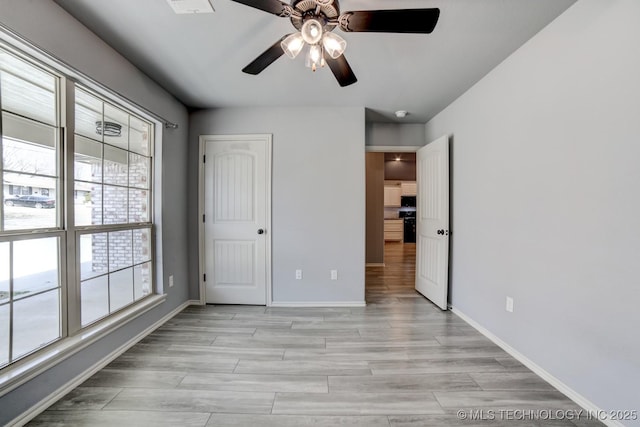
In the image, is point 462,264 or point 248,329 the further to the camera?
point 462,264

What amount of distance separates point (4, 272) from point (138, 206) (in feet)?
3.86

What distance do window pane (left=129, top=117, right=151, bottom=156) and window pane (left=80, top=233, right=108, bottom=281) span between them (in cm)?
91

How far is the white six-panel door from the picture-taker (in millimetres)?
3096

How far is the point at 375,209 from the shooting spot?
5414mm

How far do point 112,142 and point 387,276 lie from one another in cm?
415

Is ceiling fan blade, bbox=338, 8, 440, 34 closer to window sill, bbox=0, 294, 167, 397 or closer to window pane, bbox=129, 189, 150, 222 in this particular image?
window pane, bbox=129, 189, 150, 222

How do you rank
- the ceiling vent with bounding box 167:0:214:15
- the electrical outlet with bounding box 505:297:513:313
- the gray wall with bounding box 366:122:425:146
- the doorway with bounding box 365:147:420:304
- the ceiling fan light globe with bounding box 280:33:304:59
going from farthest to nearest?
the doorway with bounding box 365:147:420:304 → the gray wall with bounding box 366:122:425:146 → the electrical outlet with bounding box 505:297:513:313 → the ceiling vent with bounding box 167:0:214:15 → the ceiling fan light globe with bounding box 280:33:304:59

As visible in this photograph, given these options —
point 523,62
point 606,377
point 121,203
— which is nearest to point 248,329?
point 121,203

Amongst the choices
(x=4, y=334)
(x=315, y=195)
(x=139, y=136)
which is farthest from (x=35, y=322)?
(x=315, y=195)

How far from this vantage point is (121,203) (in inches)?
90.1

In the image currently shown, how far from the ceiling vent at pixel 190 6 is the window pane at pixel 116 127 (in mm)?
1102

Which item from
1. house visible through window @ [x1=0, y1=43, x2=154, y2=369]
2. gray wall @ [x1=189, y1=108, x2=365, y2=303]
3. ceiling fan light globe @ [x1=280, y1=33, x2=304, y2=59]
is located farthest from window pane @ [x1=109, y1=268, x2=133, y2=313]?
ceiling fan light globe @ [x1=280, y1=33, x2=304, y2=59]

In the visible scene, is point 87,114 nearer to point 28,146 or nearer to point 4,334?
point 28,146

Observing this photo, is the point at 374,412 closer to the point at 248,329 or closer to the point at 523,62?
the point at 248,329
